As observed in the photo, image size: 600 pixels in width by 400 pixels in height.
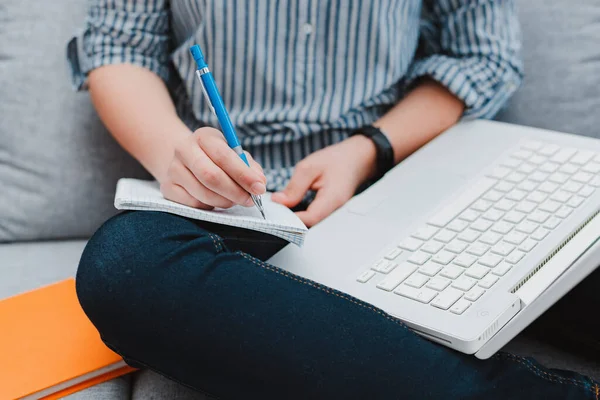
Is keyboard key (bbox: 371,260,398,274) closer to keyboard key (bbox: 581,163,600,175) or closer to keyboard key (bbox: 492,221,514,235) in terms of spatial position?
keyboard key (bbox: 492,221,514,235)

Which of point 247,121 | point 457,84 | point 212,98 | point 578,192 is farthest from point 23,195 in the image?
point 578,192

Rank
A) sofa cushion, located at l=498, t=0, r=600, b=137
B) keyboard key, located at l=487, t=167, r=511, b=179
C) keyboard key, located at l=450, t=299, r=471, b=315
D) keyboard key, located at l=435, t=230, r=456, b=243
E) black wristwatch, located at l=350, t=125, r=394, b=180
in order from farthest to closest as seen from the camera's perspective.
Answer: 1. sofa cushion, located at l=498, t=0, r=600, b=137
2. black wristwatch, located at l=350, t=125, r=394, b=180
3. keyboard key, located at l=487, t=167, r=511, b=179
4. keyboard key, located at l=435, t=230, r=456, b=243
5. keyboard key, located at l=450, t=299, r=471, b=315

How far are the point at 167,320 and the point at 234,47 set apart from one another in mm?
454

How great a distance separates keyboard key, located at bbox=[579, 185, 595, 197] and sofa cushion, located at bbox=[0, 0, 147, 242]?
2.16 ft

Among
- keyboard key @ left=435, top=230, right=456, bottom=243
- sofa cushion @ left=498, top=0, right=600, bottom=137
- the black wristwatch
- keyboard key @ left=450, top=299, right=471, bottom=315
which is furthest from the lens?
sofa cushion @ left=498, top=0, right=600, bottom=137

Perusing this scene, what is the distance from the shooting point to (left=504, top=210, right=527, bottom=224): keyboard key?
738 mm

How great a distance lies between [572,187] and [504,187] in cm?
7

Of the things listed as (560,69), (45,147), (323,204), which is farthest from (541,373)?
(45,147)

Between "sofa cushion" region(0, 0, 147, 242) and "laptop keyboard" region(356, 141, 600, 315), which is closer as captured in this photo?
"laptop keyboard" region(356, 141, 600, 315)

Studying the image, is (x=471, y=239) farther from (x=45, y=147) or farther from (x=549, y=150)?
(x=45, y=147)

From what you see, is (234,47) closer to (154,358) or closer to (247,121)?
(247,121)

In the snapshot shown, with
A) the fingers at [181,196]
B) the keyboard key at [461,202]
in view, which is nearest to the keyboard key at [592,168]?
the keyboard key at [461,202]

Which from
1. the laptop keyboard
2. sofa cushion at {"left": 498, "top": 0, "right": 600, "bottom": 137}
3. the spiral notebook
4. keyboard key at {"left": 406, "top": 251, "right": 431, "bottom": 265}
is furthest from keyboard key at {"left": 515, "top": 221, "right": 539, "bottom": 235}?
sofa cushion at {"left": 498, "top": 0, "right": 600, "bottom": 137}

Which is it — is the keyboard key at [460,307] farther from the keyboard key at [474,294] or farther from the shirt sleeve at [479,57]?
the shirt sleeve at [479,57]
